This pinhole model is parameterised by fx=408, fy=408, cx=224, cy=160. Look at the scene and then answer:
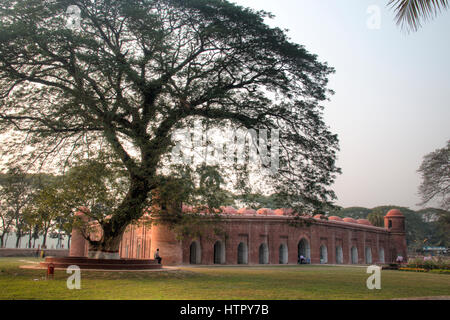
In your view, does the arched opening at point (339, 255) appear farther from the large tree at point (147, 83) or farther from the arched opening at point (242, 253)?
the large tree at point (147, 83)

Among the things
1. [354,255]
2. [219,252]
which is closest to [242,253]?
[219,252]

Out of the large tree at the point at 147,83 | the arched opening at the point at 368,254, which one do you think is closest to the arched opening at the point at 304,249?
the arched opening at the point at 368,254

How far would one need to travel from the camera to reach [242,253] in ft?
105

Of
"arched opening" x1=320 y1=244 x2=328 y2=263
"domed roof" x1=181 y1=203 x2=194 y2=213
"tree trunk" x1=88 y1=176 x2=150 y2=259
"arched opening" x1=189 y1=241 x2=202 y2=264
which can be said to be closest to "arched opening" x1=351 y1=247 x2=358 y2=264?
"arched opening" x1=320 y1=244 x2=328 y2=263

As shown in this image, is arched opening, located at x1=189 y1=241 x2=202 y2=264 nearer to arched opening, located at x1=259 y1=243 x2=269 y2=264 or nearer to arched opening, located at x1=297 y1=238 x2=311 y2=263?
A: arched opening, located at x1=259 y1=243 x2=269 y2=264

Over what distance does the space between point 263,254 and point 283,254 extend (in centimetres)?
188

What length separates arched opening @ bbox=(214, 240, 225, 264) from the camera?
30.9 meters

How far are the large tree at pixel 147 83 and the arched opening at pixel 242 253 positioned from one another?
17122 millimetres

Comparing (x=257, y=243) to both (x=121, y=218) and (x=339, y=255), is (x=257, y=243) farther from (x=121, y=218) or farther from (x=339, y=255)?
(x=121, y=218)

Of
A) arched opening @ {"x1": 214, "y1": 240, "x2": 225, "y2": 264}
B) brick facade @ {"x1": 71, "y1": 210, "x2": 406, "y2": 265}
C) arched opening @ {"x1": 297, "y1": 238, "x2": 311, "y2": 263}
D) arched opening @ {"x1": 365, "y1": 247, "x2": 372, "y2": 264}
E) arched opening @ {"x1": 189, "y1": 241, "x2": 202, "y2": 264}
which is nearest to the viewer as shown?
brick facade @ {"x1": 71, "y1": 210, "x2": 406, "y2": 265}

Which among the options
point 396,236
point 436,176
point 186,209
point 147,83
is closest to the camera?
point 147,83

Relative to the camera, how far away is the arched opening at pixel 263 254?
32.1 m

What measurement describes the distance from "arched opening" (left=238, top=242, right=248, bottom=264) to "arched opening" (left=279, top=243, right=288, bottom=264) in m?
3.43

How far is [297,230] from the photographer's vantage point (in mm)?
33375
